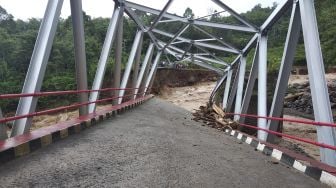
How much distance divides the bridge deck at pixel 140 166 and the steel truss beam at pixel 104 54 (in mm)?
2612

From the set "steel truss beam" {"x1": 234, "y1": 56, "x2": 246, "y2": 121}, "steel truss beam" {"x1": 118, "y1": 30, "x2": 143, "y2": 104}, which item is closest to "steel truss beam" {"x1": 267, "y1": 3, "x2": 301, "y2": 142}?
"steel truss beam" {"x1": 234, "y1": 56, "x2": 246, "y2": 121}

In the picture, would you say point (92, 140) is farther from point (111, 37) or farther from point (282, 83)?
point (111, 37)

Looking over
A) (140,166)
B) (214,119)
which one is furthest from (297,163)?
(214,119)

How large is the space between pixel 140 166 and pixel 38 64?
2970 mm

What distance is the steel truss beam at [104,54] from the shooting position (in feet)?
37.3

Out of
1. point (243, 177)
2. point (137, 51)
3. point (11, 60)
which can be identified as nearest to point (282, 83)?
point (243, 177)

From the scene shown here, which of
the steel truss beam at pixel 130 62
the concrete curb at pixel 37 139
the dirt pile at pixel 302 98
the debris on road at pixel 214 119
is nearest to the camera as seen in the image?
the concrete curb at pixel 37 139

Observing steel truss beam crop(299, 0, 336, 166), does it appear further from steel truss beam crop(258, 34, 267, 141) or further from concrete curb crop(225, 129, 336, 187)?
steel truss beam crop(258, 34, 267, 141)

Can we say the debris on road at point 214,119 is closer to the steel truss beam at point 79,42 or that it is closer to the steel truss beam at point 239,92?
the steel truss beam at point 239,92

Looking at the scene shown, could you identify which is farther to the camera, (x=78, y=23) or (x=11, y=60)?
(x=11, y=60)

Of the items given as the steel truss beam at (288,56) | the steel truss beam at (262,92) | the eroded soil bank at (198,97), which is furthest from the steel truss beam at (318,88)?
the eroded soil bank at (198,97)

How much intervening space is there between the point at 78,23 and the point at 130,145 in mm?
3561

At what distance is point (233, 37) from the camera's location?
7719cm

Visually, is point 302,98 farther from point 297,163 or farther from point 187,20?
point 297,163
